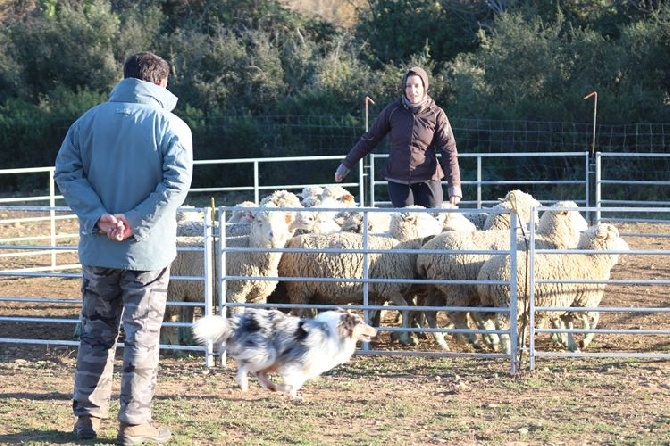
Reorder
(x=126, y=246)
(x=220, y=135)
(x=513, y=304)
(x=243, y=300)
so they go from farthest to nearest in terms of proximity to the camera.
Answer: (x=220, y=135)
(x=243, y=300)
(x=513, y=304)
(x=126, y=246)

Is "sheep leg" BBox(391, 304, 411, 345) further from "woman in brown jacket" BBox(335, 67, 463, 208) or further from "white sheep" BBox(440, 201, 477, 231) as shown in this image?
"white sheep" BBox(440, 201, 477, 231)

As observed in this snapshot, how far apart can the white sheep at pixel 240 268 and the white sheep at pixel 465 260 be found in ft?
4.19

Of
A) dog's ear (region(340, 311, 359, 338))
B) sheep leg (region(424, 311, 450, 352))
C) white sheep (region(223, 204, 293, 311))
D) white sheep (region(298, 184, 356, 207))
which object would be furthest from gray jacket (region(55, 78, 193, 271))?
white sheep (region(298, 184, 356, 207))

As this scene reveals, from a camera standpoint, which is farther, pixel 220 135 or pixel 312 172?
pixel 220 135

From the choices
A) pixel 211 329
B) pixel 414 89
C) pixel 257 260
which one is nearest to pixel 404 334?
pixel 257 260

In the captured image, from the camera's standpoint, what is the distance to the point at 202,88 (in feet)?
93.1

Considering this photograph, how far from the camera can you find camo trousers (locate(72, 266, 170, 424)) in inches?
234

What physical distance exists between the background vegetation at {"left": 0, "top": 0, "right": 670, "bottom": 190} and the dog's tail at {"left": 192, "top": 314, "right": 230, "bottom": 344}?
49.8 feet

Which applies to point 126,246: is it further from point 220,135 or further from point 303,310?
point 220,135

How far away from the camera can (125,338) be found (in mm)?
5984

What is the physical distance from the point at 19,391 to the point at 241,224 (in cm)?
377

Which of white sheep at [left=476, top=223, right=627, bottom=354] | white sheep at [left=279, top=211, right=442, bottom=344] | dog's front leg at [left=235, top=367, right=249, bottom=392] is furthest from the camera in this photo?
white sheep at [left=279, top=211, right=442, bottom=344]

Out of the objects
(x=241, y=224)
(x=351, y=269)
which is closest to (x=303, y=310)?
(x=351, y=269)

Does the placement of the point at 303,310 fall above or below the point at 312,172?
below
